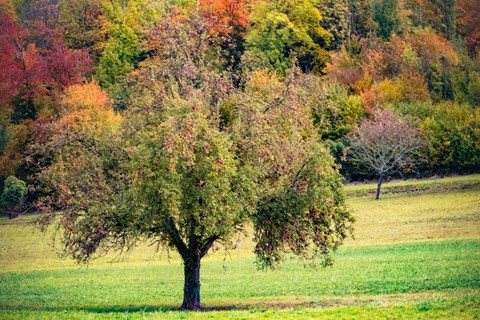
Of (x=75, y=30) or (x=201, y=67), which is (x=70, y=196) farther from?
(x=75, y=30)

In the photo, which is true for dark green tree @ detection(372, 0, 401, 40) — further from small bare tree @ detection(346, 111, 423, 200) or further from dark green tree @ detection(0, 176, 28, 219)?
dark green tree @ detection(0, 176, 28, 219)

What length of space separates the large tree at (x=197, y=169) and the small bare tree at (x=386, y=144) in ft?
160

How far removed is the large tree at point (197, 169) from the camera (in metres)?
30.8

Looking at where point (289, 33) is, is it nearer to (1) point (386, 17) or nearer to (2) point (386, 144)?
(1) point (386, 17)

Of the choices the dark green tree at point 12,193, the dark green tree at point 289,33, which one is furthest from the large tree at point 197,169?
the dark green tree at point 289,33

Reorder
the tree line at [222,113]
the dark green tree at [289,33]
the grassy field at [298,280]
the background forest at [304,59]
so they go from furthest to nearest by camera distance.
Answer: the dark green tree at [289,33]
the background forest at [304,59]
the tree line at [222,113]
the grassy field at [298,280]

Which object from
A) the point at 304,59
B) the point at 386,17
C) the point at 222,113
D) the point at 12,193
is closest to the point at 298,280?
the point at 222,113

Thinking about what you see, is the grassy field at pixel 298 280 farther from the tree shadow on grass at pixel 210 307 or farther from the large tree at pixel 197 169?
the large tree at pixel 197 169

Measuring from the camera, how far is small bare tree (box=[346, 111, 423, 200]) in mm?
82688

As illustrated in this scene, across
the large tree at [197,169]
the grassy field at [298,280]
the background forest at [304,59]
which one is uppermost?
the background forest at [304,59]

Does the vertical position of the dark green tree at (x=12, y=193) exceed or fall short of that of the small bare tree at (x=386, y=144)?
it falls short

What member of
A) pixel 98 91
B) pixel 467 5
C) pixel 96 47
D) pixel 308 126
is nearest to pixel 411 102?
pixel 467 5

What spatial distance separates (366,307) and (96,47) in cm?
8867

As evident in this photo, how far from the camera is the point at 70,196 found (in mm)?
33406
